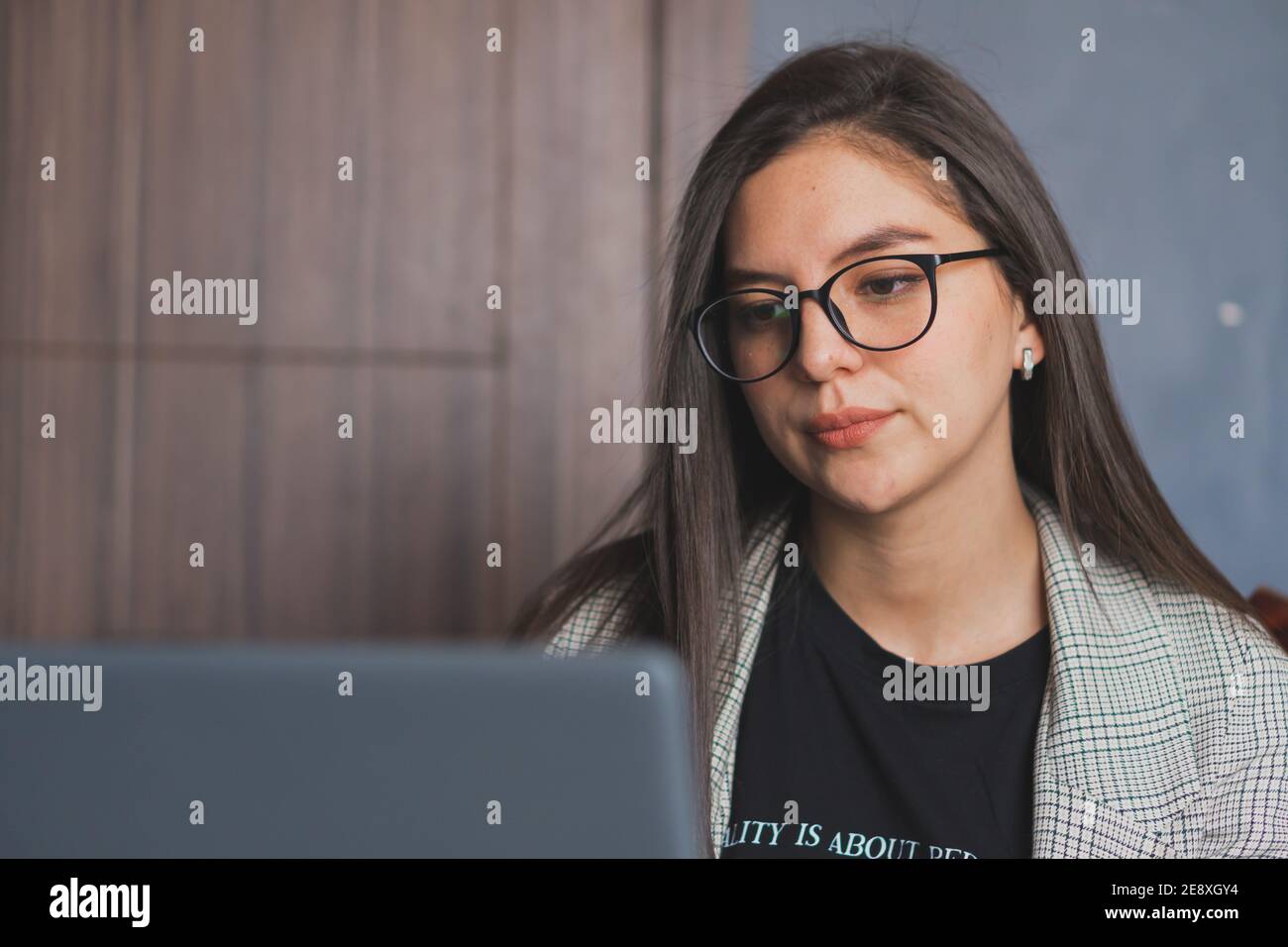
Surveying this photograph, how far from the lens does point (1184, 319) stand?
6.39 ft

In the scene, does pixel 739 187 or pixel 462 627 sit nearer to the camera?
pixel 739 187

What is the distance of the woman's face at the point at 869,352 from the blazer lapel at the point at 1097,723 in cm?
20

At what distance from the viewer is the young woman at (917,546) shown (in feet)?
3.75

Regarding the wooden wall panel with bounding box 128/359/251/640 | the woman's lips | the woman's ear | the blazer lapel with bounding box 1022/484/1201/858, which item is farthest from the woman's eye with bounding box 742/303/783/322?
the wooden wall panel with bounding box 128/359/251/640

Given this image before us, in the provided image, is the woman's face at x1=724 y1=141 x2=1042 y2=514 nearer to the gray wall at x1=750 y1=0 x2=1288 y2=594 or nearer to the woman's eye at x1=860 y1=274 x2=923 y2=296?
the woman's eye at x1=860 y1=274 x2=923 y2=296

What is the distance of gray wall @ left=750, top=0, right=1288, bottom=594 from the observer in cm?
194

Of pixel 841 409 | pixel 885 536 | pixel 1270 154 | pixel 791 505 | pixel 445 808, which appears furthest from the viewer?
pixel 1270 154

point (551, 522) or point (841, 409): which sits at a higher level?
point (841, 409)

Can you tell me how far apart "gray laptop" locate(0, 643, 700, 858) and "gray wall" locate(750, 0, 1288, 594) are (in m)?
1.72

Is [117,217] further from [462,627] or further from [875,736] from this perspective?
[875,736]

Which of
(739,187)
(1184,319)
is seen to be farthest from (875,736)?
(1184,319)

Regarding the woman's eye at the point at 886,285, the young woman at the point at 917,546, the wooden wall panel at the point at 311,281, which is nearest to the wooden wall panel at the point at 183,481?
the wooden wall panel at the point at 311,281

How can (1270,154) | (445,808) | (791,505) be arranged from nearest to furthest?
(445,808)
(791,505)
(1270,154)

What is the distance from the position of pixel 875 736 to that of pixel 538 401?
1024 mm
